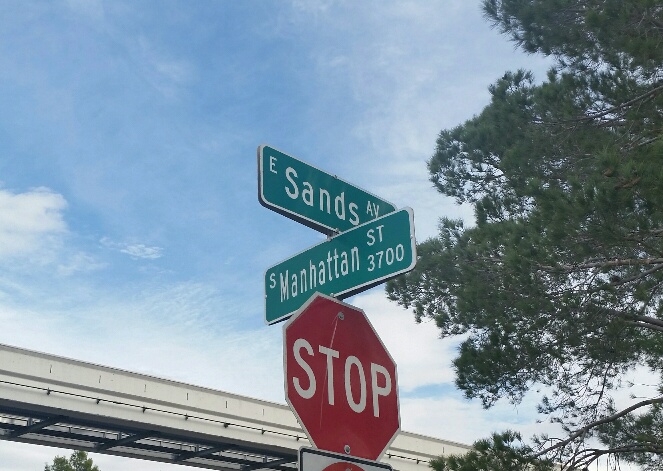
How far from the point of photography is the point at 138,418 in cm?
2289

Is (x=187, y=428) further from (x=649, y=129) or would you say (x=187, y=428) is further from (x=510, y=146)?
(x=649, y=129)

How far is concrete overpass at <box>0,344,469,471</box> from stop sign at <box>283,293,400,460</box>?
18.4 m

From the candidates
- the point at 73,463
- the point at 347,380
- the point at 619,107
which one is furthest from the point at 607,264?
the point at 73,463

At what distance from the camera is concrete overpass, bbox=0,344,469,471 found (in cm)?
2134

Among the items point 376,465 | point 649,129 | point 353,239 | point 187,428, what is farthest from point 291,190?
point 187,428

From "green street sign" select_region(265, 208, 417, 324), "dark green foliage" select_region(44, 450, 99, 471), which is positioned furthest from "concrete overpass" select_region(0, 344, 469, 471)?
"green street sign" select_region(265, 208, 417, 324)

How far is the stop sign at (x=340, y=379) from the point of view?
3.88 meters

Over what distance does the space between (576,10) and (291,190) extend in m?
9.76

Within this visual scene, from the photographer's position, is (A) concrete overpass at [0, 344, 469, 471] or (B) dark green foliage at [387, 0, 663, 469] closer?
(B) dark green foliage at [387, 0, 663, 469]

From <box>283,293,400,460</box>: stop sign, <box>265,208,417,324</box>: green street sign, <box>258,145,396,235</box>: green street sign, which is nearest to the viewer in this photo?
<box>283,293,400,460</box>: stop sign

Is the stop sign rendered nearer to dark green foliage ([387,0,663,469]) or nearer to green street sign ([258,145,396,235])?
green street sign ([258,145,396,235])

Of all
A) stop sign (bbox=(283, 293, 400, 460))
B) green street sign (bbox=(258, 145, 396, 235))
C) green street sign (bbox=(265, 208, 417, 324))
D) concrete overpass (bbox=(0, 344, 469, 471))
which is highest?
concrete overpass (bbox=(0, 344, 469, 471))

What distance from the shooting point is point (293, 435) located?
26672 millimetres

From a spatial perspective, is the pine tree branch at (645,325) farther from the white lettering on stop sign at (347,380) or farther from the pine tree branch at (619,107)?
the white lettering on stop sign at (347,380)
